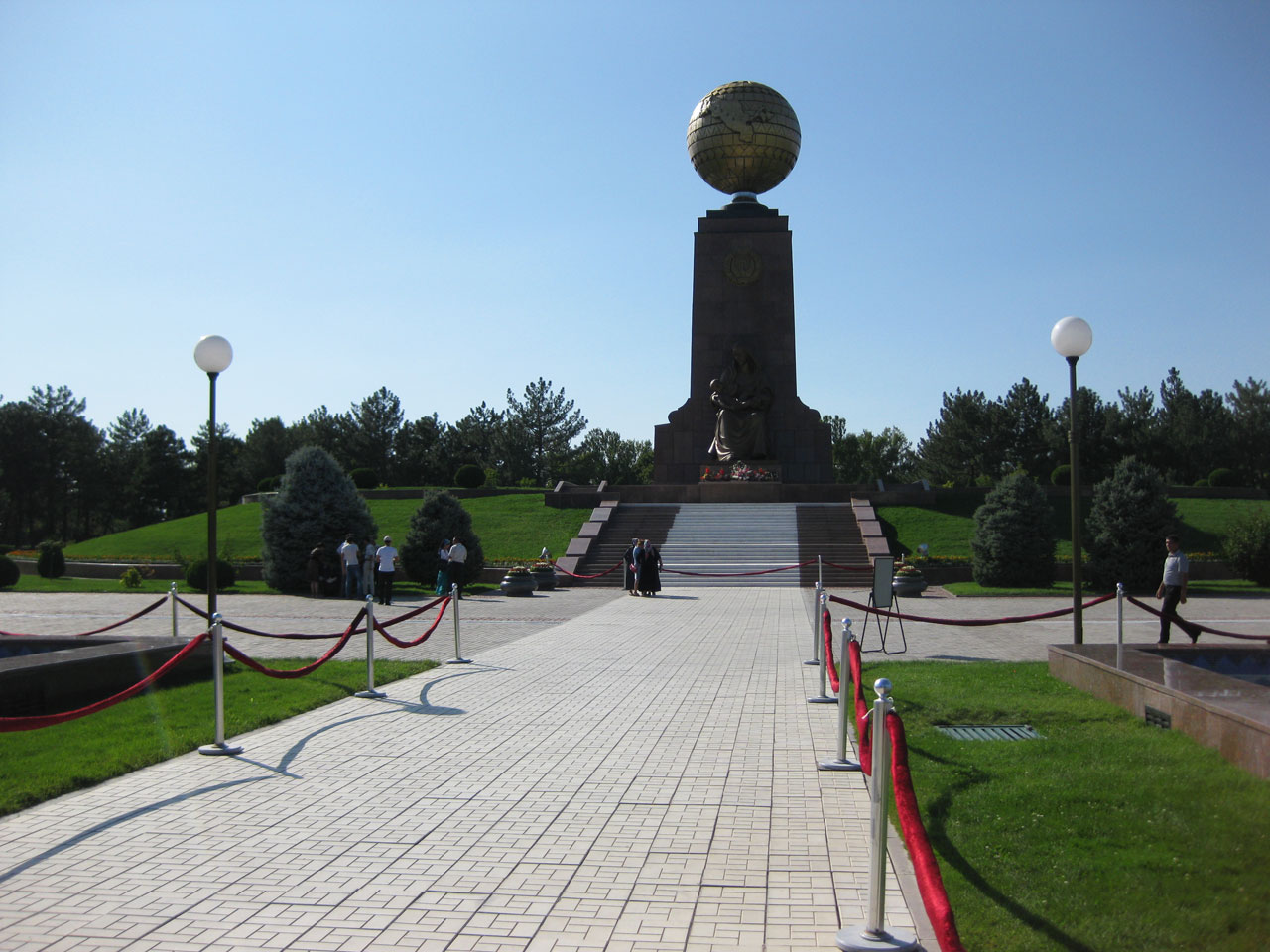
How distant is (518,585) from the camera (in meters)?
22.3

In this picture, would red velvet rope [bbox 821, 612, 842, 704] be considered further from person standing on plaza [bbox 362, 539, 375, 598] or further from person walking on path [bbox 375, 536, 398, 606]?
person walking on path [bbox 375, 536, 398, 606]

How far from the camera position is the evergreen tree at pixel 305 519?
22.5 m

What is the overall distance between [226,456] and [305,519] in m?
61.4

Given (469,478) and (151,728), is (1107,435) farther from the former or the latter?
(151,728)

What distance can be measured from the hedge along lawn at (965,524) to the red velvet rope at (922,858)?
22.9m

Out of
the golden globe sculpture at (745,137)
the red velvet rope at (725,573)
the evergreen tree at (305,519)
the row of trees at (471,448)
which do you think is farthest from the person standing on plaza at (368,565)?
the row of trees at (471,448)

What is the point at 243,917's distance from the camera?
4.36 m

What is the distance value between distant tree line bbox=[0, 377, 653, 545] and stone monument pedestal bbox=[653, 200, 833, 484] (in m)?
29.4

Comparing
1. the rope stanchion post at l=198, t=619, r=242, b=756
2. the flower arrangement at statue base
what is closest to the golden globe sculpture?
the flower arrangement at statue base

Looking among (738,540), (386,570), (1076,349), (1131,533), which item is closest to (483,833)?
(1076,349)

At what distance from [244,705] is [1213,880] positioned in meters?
7.53

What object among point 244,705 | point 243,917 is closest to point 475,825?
point 243,917

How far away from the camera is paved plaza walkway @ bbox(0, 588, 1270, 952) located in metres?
4.25

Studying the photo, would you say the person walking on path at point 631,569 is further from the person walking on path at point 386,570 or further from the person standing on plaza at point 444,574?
the person walking on path at point 386,570
